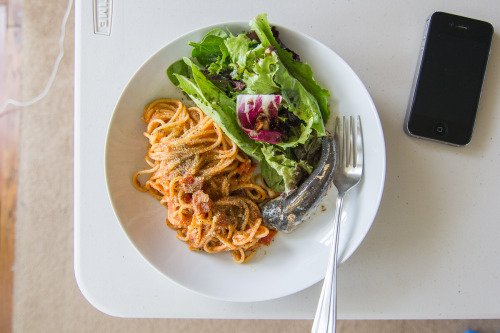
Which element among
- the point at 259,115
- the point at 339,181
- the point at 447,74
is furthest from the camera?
the point at 447,74

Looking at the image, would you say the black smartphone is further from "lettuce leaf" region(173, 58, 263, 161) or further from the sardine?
"lettuce leaf" region(173, 58, 263, 161)

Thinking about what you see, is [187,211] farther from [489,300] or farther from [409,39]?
[489,300]

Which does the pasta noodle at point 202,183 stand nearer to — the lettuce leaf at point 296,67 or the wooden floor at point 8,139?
the lettuce leaf at point 296,67

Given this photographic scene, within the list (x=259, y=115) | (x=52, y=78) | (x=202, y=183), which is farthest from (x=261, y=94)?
(x=52, y=78)

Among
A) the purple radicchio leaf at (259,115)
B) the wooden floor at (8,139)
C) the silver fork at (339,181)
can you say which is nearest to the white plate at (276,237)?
the silver fork at (339,181)

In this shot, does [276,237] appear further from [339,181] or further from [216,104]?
[216,104]

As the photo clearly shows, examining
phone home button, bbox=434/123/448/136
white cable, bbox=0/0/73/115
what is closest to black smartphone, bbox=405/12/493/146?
phone home button, bbox=434/123/448/136
